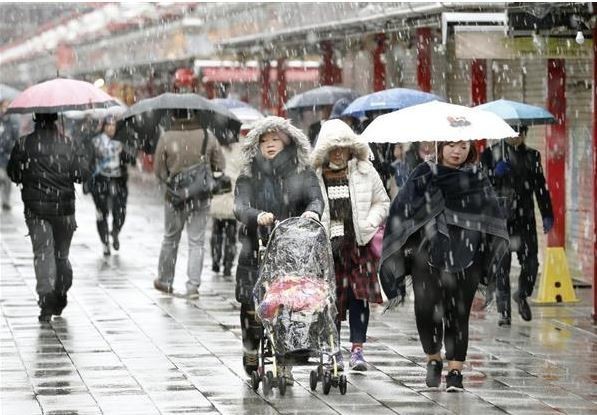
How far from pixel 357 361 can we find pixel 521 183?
3.73 metres

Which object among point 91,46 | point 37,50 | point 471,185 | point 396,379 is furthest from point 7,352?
point 37,50

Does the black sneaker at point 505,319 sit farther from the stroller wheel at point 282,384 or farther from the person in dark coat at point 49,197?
the stroller wheel at point 282,384

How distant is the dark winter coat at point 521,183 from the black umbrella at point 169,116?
3609 mm

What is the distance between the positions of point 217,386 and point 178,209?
20.9ft

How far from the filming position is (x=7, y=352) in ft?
43.7

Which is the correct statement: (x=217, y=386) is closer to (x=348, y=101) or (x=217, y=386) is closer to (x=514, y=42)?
(x=514, y=42)

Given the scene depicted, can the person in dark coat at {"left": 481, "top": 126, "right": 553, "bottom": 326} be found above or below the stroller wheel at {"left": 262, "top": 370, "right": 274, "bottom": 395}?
above

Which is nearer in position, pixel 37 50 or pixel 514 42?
pixel 514 42

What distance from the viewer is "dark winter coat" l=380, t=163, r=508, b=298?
11414mm

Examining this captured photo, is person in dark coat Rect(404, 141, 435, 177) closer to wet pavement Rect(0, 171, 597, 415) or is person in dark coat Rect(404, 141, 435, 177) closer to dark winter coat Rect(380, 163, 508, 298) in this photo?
wet pavement Rect(0, 171, 597, 415)

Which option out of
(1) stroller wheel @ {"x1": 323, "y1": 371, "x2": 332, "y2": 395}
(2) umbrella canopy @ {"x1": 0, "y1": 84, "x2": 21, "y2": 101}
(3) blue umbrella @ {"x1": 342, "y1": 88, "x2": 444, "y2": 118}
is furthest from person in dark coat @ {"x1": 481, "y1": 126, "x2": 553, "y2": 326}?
(2) umbrella canopy @ {"x1": 0, "y1": 84, "x2": 21, "y2": 101}

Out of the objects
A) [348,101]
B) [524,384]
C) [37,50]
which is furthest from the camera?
[37,50]

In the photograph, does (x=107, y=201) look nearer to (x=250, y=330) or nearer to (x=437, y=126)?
(x=250, y=330)

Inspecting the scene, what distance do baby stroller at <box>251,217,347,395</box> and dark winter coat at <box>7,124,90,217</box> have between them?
15.4ft
